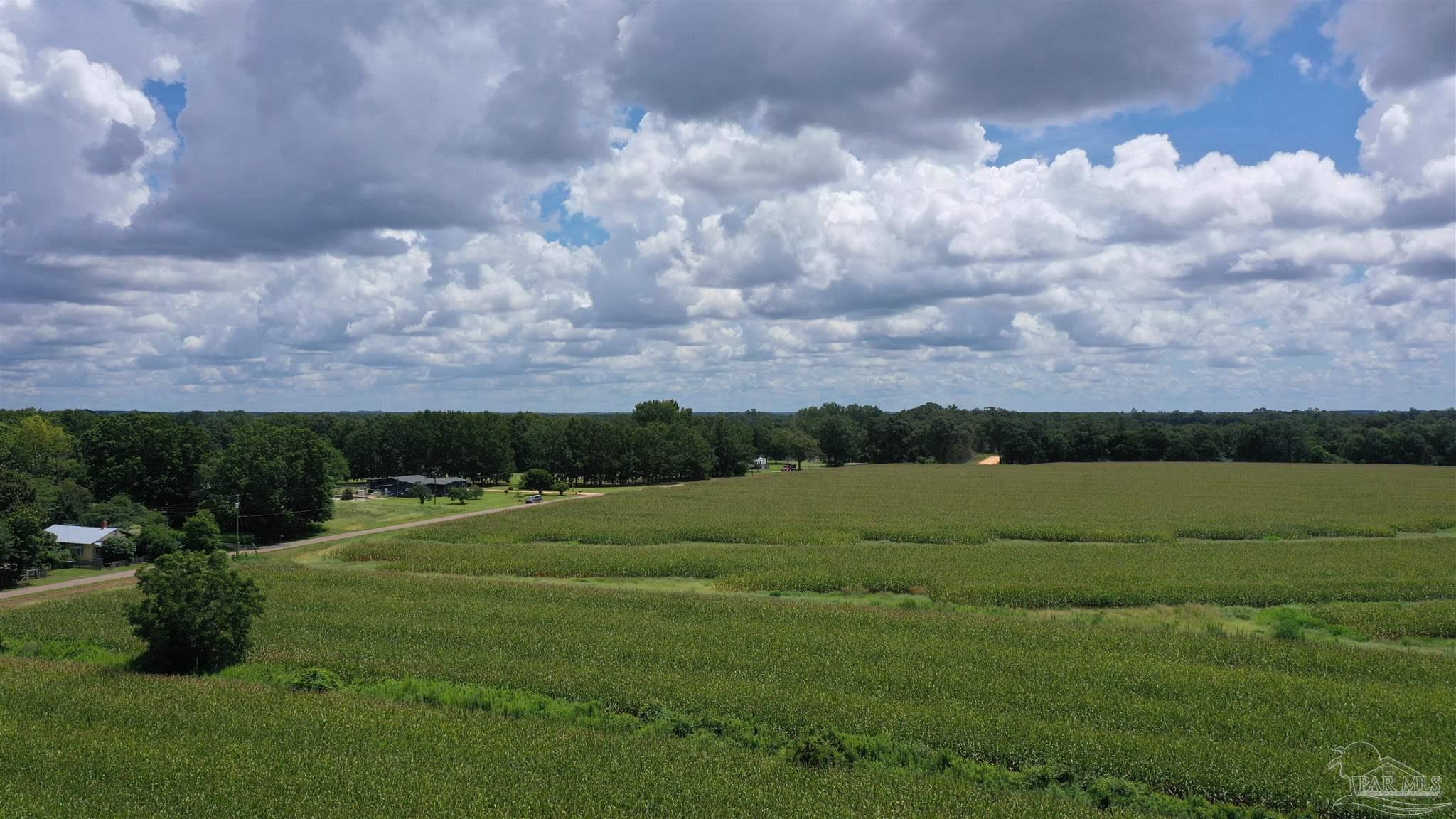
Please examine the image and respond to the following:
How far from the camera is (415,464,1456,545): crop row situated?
64.2m

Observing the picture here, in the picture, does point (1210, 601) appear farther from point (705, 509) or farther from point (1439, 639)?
point (705, 509)

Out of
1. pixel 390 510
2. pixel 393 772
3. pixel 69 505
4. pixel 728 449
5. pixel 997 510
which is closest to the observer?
pixel 393 772

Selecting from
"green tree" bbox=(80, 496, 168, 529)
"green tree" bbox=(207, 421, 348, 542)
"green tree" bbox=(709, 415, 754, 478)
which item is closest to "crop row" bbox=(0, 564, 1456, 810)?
"green tree" bbox=(80, 496, 168, 529)

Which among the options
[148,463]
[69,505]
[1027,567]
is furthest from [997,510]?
[148,463]

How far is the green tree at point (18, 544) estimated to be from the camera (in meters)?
48.3

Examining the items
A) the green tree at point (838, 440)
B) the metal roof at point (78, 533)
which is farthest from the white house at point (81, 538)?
the green tree at point (838, 440)

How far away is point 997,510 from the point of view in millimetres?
79312

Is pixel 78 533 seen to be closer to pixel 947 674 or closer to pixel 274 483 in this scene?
pixel 274 483

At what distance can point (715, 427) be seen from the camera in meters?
149

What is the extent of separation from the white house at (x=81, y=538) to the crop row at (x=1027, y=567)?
16.5m

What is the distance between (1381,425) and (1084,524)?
571 ft

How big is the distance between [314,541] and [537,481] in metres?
48.9

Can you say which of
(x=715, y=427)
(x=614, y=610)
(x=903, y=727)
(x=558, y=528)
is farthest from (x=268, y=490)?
(x=715, y=427)

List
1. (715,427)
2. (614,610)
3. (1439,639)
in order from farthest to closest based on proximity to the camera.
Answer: (715,427) → (614,610) → (1439,639)
